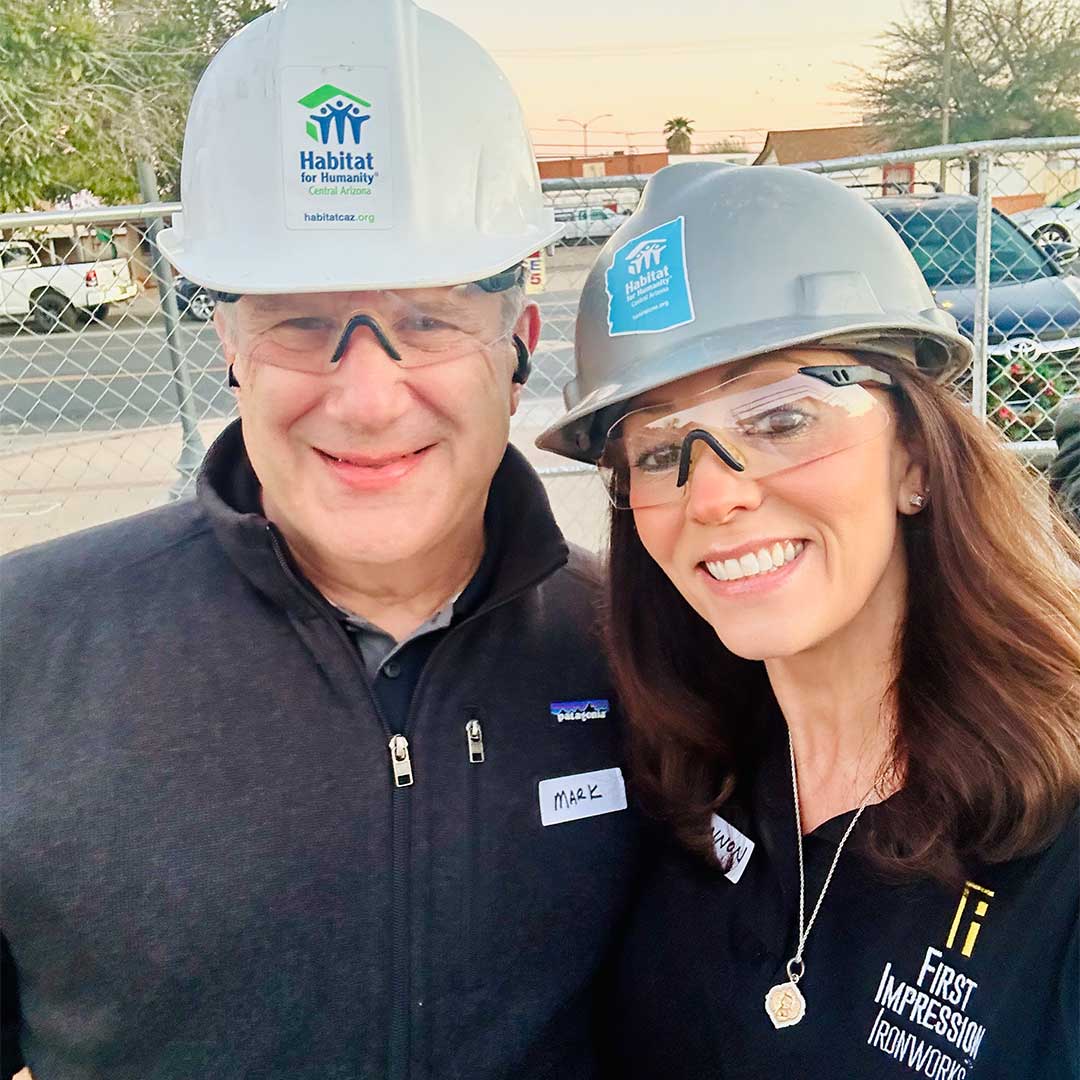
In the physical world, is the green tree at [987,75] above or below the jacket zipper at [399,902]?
above

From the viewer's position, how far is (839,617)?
1.71 metres

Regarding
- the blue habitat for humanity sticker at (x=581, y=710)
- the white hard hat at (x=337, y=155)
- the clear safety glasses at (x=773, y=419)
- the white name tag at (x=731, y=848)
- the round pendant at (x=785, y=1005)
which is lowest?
the round pendant at (x=785, y=1005)

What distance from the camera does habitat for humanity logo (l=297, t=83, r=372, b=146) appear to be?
1.72 m

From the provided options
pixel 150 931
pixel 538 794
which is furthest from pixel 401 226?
pixel 150 931

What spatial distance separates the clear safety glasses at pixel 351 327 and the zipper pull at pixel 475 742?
2.36 feet

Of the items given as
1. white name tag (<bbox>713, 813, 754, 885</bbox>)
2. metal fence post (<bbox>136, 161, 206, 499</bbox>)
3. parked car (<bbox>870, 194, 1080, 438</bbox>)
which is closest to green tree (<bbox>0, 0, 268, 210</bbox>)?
metal fence post (<bbox>136, 161, 206, 499</bbox>)

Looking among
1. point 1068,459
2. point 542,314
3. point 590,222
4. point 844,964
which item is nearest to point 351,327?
point 844,964

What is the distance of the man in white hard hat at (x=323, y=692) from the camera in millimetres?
1706

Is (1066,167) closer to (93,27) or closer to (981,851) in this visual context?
(981,851)

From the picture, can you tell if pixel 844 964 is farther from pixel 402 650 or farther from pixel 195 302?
pixel 195 302

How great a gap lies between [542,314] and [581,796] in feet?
6.64

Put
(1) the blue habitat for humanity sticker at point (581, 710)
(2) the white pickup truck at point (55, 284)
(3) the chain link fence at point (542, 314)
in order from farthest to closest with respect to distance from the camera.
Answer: (2) the white pickup truck at point (55, 284)
(3) the chain link fence at point (542, 314)
(1) the blue habitat for humanity sticker at point (581, 710)

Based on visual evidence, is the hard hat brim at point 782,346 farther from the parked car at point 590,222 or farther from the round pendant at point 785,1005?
the parked car at point 590,222

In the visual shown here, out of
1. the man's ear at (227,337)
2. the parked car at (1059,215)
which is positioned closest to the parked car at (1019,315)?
the man's ear at (227,337)
